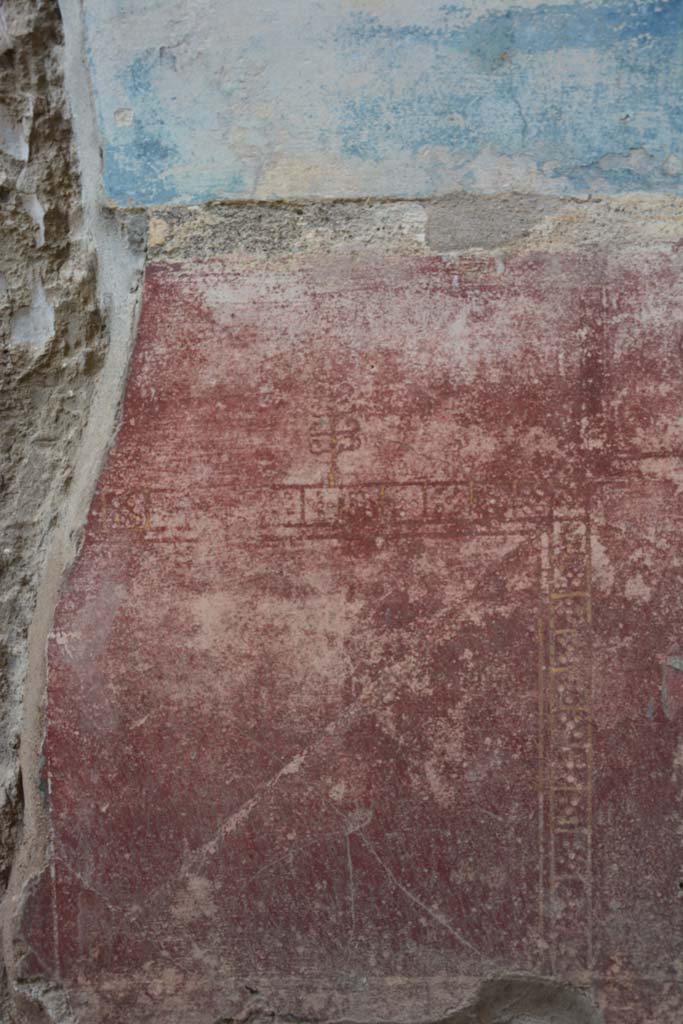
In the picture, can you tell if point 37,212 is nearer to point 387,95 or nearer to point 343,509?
point 387,95

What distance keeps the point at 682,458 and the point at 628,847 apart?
724 mm

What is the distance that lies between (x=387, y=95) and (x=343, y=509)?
755 millimetres

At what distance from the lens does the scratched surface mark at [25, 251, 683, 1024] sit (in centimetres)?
→ 170

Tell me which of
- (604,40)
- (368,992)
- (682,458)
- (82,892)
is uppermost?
(604,40)

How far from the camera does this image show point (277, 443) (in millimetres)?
1721

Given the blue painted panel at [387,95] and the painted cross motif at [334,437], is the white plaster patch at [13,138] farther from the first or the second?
the painted cross motif at [334,437]

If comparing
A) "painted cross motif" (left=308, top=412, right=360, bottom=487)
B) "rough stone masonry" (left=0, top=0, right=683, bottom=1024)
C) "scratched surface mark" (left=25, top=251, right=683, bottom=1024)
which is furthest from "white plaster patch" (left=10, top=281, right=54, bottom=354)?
"painted cross motif" (left=308, top=412, right=360, bottom=487)

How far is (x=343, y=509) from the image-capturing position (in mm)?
1718

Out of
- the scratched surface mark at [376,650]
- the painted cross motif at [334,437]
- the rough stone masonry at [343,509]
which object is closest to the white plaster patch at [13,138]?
the rough stone masonry at [343,509]

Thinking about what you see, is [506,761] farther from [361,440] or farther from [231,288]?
[231,288]

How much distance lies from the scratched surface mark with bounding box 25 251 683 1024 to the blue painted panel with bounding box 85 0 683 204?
0.54 feet

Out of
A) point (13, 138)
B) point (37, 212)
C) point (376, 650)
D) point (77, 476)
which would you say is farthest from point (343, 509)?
point (13, 138)

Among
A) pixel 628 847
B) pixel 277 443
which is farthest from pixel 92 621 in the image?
pixel 628 847

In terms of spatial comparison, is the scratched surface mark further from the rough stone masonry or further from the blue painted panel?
the blue painted panel
